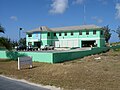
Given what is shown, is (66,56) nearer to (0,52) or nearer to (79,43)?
(0,52)

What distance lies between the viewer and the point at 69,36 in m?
63.8

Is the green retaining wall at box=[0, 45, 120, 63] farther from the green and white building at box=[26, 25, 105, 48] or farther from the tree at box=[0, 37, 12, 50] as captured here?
the green and white building at box=[26, 25, 105, 48]

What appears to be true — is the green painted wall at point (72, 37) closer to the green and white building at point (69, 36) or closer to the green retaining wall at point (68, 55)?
the green and white building at point (69, 36)


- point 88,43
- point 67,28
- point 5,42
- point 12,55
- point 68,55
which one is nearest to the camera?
point 68,55

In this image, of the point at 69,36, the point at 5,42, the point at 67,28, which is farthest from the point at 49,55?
the point at 67,28

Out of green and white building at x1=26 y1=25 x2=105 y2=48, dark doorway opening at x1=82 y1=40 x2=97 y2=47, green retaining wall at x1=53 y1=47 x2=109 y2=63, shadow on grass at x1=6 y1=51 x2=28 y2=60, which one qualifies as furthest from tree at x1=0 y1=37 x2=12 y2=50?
dark doorway opening at x1=82 y1=40 x2=97 y2=47

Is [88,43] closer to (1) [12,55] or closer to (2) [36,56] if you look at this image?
(1) [12,55]

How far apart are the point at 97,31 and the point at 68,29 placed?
29.0 feet

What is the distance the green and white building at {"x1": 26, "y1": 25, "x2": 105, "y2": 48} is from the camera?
197 feet

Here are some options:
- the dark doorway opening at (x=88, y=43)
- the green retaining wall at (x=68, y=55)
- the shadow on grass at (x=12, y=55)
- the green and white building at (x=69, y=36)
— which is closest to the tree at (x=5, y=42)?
the shadow on grass at (x=12, y=55)

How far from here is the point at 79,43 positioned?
6191cm

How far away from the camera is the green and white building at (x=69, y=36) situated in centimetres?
6013

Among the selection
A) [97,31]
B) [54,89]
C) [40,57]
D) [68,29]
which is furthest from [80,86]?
[68,29]

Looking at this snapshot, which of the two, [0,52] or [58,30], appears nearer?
[0,52]
